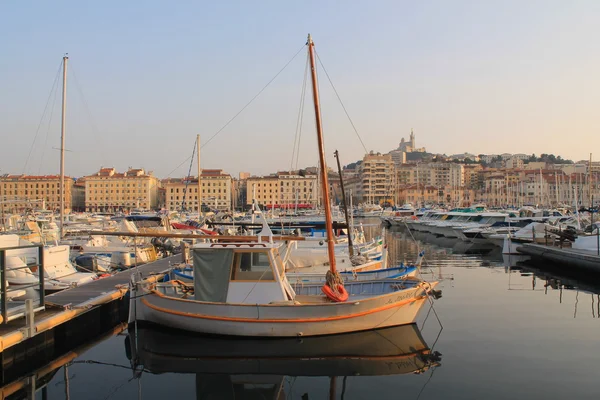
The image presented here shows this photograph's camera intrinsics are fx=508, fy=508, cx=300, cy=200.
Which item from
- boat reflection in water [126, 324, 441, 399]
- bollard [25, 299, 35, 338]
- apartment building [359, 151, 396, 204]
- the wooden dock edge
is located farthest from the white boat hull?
apartment building [359, 151, 396, 204]

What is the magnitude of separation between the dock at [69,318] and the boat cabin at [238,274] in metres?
3.19

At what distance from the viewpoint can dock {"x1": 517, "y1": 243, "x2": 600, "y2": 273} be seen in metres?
24.5

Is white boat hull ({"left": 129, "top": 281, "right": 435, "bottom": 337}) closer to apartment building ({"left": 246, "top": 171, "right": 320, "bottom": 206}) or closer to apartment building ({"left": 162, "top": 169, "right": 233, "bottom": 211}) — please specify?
apartment building ({"left": 246, "top": 171, "right": 320, "bottom": 206})

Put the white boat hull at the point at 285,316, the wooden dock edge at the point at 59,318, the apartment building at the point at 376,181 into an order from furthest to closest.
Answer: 1. the apartment building at the point at 376,181
2. the white boat hull at the point at 285,316
3. the wooden dock edge at the point at 59,318

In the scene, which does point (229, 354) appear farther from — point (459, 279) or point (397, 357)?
point (459, 279)

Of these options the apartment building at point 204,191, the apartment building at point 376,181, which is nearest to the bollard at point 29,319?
the apartment building at point 204,191

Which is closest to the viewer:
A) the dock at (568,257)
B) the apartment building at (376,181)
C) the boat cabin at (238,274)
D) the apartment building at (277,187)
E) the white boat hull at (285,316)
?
the white boat hull at (285,316)

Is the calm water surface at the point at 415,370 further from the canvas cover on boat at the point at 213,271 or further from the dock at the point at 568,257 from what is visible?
the dock at the point at 568,257

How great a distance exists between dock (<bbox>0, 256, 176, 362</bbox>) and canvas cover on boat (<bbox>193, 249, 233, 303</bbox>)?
3.22m

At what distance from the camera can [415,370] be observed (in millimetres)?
11312

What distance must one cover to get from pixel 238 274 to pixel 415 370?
16.9ft

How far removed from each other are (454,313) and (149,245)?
69.7 feet

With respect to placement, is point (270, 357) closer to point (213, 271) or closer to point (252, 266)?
point (252, 266)

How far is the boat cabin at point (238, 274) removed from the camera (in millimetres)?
13477
